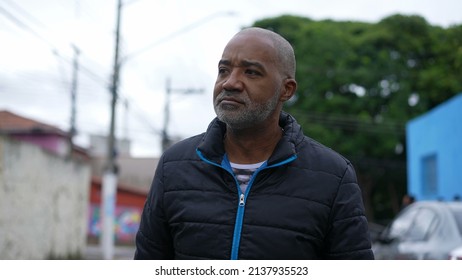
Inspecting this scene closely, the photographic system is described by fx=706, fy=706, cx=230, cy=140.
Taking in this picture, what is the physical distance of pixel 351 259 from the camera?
205cm

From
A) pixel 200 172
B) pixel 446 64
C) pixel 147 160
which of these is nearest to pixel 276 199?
pixel 200 172

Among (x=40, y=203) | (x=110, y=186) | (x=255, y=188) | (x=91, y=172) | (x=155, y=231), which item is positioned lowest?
(x=91, y=172)

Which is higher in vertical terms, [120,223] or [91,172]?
[91,172]

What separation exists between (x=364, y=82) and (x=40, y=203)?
17422 millimetres

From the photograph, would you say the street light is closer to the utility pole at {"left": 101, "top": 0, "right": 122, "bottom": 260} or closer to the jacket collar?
the utility pole at {"left": 101, "top": 0, "right": 122, "bottom": 260}

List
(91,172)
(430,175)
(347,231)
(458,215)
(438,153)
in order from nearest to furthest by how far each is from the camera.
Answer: (347,231)
(458,215)
(438,153)
(430,175)
(91,172)

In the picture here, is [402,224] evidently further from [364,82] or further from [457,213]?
[364,82]

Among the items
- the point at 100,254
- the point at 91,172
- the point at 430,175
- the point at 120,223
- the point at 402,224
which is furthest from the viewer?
the point at 91,172

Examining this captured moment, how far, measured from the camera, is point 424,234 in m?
5.91

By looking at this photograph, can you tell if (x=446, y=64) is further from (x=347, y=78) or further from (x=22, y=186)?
(x=22, y=186)

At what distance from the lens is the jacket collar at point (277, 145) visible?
2.11 m

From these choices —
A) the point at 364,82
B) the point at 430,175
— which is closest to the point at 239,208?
the point at 430,175

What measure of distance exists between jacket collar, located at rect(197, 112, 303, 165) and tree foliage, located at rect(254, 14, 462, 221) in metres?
25.7

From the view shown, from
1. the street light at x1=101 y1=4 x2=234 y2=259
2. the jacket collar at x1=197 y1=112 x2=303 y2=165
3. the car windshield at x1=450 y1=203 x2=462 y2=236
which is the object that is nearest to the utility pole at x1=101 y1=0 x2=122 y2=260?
the street light at x1=101 y1=4 x2=234 y2=259
